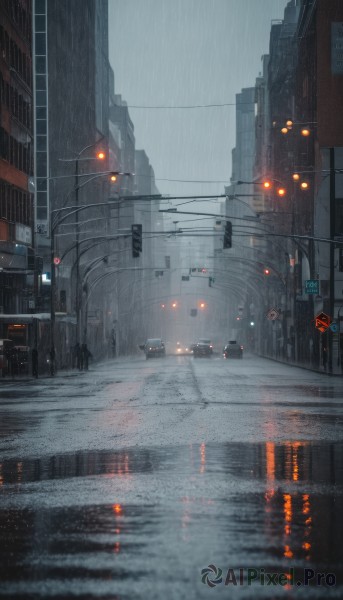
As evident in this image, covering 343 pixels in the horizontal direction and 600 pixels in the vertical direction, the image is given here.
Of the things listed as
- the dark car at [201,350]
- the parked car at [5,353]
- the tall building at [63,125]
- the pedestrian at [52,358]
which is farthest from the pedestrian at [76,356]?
the dark car at [201,350]

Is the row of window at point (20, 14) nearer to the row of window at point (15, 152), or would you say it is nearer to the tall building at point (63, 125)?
the row of window at point (15, 152)

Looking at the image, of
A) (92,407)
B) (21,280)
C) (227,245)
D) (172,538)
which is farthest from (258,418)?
(21,280)

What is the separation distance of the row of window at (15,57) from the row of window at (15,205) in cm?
680

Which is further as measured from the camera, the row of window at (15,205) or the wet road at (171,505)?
the row of window at (15,205)

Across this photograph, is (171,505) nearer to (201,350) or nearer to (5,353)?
(5,353)

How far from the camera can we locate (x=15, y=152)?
6581cm

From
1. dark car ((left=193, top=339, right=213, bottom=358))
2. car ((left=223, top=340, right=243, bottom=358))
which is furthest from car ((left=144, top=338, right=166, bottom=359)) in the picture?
car ((left=223, top=340, right=243, bottom=358))

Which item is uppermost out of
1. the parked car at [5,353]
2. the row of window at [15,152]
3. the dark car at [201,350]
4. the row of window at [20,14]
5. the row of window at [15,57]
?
the row of window at [20,14]

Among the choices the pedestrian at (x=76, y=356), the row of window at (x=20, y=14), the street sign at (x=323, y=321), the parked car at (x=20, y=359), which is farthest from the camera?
the pedestrian at (x=76, y=356)

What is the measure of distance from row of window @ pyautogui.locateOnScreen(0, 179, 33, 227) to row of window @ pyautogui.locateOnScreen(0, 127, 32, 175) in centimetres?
143

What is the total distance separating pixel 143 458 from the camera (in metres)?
16.8

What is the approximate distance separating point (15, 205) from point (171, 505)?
54.6 m

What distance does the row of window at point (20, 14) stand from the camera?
209 ft

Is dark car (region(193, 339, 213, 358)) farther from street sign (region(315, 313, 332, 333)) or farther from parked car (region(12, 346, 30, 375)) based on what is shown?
parked car (region(12, 346, 30, 375))
